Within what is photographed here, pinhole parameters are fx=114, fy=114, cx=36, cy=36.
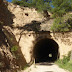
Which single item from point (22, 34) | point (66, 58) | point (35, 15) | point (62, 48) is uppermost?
point (35, 15)

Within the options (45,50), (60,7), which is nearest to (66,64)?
(60,7)

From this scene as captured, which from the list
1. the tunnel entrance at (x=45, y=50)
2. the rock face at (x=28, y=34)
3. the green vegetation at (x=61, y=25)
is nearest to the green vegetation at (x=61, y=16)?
the green vegetation at (x=61, y=25)

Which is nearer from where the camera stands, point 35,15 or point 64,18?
point 64,18

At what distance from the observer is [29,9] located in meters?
21.0

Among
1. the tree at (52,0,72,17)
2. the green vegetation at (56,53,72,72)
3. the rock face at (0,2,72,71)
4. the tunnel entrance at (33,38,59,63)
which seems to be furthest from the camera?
the tunnel entrance at (33,38,59,63)

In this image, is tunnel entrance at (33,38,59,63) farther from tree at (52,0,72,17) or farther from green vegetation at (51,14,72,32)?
tree at (52,0,72,17)

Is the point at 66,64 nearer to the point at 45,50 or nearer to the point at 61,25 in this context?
the point at 61,25

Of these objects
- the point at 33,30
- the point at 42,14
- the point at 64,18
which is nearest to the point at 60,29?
the point at 64,18

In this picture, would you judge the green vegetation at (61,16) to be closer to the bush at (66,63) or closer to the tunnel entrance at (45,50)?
the bush at (66,63)

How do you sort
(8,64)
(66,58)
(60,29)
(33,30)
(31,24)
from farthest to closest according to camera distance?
(31,24) < (33,30) < (60,29) < (66,58) < (8,64)

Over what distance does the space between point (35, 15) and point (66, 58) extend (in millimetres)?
9394

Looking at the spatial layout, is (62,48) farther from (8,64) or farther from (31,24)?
(8,64)

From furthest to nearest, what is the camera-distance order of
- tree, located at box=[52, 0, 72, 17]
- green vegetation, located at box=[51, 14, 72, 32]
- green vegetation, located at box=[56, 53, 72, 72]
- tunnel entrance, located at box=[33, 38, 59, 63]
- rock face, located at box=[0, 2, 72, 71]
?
tunnel entrance, located at box=[33, 38, 59, 63] → tree, located at box=[52, 0, 72, 17] → rock face, located at box=[0, 2, 72, 71] → green vegetation, located at box=[51, 14, 72, 32] → green vegetation, located at box=[56, 53, 72, 72]

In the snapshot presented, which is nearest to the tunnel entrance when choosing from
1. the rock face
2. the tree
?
the rock face
